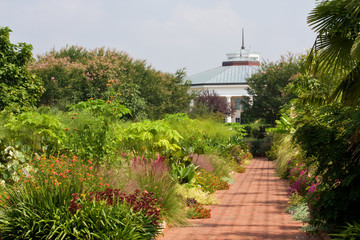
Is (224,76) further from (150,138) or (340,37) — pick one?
(340,37)

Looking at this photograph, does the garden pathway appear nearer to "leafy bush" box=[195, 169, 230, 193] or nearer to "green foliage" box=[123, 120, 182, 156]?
"leafy bush" box=[195, 169, 230, 193]

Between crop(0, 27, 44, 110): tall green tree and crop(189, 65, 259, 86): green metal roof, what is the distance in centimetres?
4465

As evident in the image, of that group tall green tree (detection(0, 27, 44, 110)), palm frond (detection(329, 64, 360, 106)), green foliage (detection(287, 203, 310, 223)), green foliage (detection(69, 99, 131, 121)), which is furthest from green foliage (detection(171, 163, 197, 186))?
tall green tree (detection(0, 27, 44, 110))

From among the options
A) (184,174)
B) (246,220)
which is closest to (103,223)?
(246,220)

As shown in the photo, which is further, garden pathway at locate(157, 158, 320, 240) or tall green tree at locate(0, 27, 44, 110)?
tall green tree at locate(0, 27, 44, 110)

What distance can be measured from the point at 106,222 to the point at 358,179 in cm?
341

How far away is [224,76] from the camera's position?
6606 cm

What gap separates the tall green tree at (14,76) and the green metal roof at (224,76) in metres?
44.7

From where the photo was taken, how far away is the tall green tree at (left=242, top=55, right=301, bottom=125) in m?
34.4

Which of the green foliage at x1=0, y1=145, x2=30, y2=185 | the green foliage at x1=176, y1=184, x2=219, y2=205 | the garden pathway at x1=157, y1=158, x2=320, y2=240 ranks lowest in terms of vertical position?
the garden pathway at x1=157, y1=158, x2=320, y2=240

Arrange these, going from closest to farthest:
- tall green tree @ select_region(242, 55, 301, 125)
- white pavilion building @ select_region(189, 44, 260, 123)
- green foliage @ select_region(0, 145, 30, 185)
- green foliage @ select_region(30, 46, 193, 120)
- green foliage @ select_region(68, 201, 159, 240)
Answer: green foliage @ select_region(68, 201, 159, 240)
green foliage @ select_region(0, 145, 30, 185)
green foliage @ select_region(30, 46, 193, 120)
tall green tree @ select_region(242, 55, 301, 125)
white pavilion building @ select_region(189, 44, 260, 123)

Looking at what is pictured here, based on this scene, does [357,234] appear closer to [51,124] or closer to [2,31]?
[51,124]

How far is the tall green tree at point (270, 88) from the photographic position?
1355 inches

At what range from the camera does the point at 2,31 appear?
18938mm
